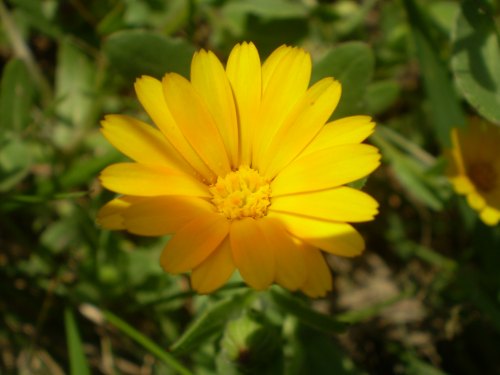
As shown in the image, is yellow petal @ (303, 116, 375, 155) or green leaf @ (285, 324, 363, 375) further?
green leaf @ (285, 324, 363, 375)

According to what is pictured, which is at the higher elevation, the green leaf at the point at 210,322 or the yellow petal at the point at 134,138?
the yellow petal at the point at 134,138

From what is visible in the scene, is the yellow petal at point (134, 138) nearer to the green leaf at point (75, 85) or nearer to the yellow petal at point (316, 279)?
the yellow petal at point (316, 279)

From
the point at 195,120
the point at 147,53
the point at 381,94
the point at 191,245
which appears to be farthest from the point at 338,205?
the point at 381,94

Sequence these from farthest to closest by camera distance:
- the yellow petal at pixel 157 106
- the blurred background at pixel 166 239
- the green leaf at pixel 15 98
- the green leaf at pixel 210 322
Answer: the green leaf at pixel 15 98
the blurred background at pixel 166 239
the green leaf at pixel 210 322
the yellow petal at pixel 157 106

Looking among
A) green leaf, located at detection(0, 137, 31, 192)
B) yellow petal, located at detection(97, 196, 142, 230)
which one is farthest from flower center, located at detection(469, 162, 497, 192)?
green leaf, located at detection(0, 137, 31, 192)

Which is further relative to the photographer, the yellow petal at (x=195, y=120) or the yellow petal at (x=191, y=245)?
the yellow petal at (x=195, y=120)

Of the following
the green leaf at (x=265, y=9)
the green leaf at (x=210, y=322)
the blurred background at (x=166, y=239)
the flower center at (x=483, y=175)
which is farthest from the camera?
the green leaf at (x=265, y=9)

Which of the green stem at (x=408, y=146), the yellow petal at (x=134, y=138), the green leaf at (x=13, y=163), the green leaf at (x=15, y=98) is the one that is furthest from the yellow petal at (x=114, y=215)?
the green stem at (x=408, y=146)

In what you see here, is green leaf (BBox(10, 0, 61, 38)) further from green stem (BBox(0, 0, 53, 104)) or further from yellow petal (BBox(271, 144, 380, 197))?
yellow petal (BBox(271, 144, 380, 197))
